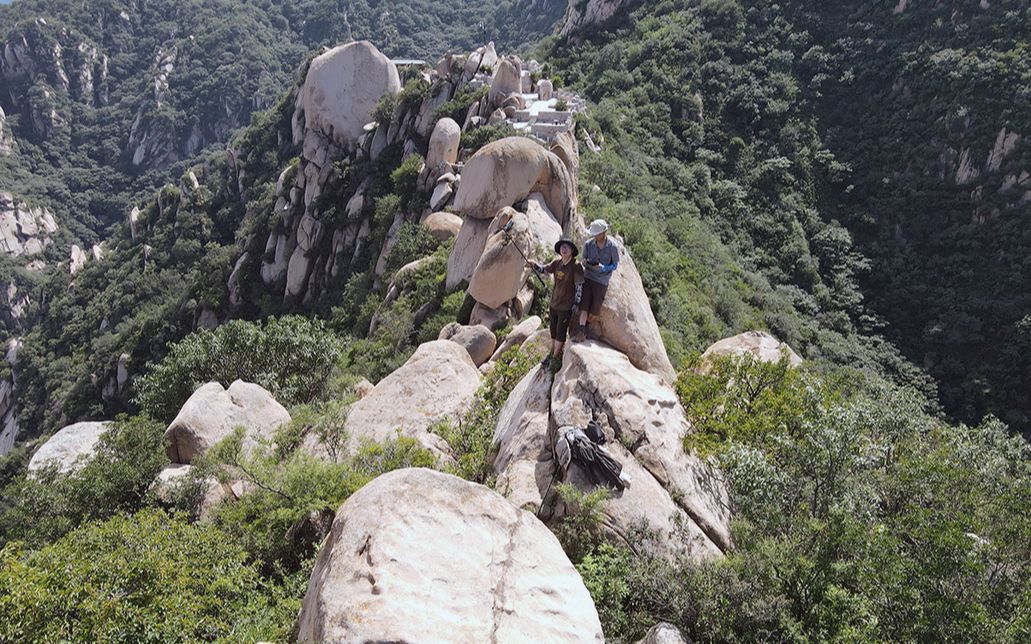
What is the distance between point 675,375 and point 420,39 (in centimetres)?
18053

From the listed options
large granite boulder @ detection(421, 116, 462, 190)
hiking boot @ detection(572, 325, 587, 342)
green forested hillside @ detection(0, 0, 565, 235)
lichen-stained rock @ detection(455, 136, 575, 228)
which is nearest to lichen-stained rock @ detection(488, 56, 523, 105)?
large granite boulder @ detection(421, 116, 462, 190)

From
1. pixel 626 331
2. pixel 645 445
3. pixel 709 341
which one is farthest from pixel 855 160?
pixel 645 445

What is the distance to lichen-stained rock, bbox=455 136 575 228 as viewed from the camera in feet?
78.1

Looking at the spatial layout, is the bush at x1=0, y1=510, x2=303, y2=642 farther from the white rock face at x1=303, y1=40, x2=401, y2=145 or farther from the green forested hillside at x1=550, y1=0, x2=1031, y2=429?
the white rock face at x1=303, y1=40, x2=401, y2=145

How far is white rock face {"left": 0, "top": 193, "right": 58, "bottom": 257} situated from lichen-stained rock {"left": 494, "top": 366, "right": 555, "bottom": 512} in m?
128

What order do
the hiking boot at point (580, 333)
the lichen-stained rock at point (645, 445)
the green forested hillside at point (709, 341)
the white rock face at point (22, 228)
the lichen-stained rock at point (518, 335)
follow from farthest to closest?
1. the white rock face at point (22, 228)
2. the lichen-stained rock at point (518, 335)
3. the hiking boot at point (580, 333)
4. the lichen-stained rock at point (645, 445)
5. the green forested hillside at point (709, 341)

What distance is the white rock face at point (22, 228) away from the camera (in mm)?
110188

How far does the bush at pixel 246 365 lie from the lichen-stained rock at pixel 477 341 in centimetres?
597

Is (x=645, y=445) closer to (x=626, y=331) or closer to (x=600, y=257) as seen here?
(x=626, y=331)

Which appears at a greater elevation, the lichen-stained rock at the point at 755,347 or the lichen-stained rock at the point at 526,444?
the lichen-stained rock at the point at 755,347

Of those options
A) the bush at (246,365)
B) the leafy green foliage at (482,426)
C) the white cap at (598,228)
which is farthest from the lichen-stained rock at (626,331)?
the bush at (246,365)

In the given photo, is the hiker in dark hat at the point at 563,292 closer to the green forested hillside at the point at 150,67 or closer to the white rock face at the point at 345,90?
the white rock face at the point at 345,90

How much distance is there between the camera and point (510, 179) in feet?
78.1

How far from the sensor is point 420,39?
174 metres
